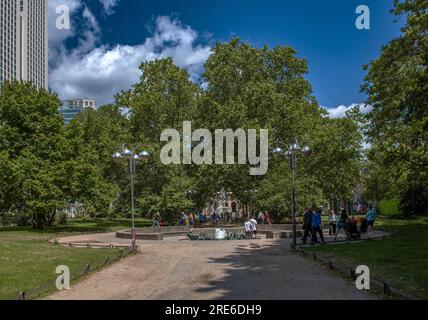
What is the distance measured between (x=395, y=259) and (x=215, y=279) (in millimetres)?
6454

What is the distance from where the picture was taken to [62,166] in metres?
34.3

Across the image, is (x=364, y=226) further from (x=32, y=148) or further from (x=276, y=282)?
(x=32, y=148)

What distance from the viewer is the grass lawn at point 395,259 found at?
35.4ft

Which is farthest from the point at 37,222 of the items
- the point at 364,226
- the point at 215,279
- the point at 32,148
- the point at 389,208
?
the point at 389,208

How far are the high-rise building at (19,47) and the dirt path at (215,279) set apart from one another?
4982 inches

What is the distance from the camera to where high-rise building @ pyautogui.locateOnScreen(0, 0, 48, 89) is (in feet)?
453

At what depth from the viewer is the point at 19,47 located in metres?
149

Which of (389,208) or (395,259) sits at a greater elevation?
(395,259)

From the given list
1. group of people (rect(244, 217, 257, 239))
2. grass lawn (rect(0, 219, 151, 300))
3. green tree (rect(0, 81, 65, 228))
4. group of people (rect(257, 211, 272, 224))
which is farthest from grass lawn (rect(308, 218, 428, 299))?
green tree (rect(0, 81, 65, 228))

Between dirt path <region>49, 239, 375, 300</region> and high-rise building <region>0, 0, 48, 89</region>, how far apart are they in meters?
127

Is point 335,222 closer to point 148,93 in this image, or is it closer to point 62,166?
point 62,166

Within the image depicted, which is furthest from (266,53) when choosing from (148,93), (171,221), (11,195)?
(11,195)

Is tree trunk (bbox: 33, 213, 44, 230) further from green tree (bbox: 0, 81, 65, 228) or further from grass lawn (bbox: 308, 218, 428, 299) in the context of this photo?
grass lawn (bbox: 308, 218, 428, 299)
